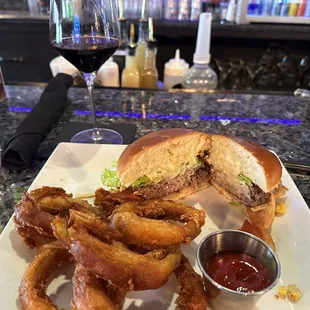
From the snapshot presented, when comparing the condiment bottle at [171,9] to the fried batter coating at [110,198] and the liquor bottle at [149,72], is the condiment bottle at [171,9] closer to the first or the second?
the liquor bottle at [149,72]

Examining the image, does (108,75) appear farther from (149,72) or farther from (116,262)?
(116,262)

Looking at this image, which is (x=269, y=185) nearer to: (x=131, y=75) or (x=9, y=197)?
(x=9, y=197)

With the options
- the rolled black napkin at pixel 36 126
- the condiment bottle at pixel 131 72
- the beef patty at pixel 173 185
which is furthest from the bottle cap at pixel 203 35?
the beef patty at pixel 173 185

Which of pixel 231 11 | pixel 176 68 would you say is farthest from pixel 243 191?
pixel 231 11

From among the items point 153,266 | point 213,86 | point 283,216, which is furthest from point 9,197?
point 213,86

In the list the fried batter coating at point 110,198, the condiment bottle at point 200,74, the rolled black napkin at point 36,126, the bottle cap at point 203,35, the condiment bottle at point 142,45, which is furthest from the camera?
the condiment bottle at point 142,45

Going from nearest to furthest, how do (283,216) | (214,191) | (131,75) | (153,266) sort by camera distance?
(153,266) < (283,216) < (214,191) < (131,75)
